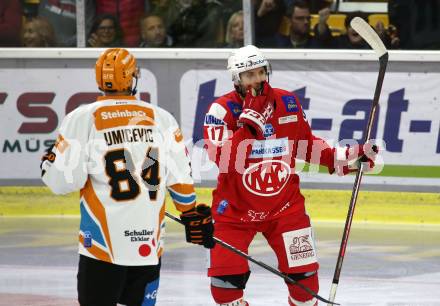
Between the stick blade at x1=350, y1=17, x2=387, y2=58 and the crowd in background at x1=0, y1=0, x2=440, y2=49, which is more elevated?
the stick blade at x1=350, y1=17, x2=387, y2=58

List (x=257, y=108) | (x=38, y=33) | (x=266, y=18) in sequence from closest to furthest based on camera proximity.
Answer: (x=257, y=108)
(x=266, y=18)
(x=38, y=33)

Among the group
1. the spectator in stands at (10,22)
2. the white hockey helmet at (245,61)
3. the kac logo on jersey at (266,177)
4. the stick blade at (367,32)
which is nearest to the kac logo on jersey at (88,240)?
the kac logo on jersey at (266,177)

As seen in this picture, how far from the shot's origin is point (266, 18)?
341 inches

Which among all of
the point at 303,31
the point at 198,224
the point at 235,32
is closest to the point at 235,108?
the point at 198,224

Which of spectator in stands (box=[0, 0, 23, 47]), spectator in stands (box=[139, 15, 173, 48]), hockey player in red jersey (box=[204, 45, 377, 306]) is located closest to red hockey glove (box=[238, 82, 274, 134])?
hockey player in red jersey (box=[204, 45, 377, 306])

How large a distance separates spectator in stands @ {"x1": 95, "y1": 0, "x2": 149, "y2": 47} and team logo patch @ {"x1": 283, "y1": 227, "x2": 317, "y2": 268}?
388 centimetres

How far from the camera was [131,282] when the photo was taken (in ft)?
14.4

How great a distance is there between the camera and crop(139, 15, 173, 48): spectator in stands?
8.77m

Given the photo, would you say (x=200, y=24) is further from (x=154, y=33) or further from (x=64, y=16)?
(x=64, y=16)

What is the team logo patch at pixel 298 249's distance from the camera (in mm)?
5215

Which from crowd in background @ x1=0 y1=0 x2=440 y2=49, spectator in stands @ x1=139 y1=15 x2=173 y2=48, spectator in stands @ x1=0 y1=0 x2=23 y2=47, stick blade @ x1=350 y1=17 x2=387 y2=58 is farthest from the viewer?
spectator in stands @ x1=0 y1=0 x2=23 y2=47

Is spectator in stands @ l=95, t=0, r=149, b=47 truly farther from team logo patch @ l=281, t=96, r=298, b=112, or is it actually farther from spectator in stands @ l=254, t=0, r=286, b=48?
team logo patch @ l=281, t=96, r=298, b=112

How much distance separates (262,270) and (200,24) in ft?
8.26

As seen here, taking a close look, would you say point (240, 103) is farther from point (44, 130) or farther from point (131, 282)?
point (44, 130)
